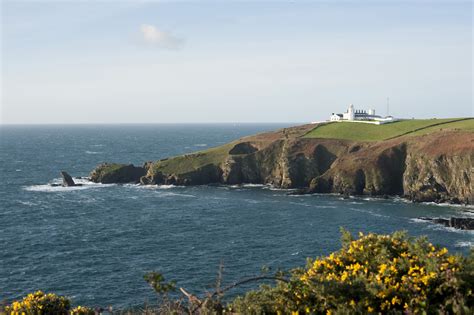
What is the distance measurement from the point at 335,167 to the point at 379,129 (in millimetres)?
40344

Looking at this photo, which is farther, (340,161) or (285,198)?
(340,161)

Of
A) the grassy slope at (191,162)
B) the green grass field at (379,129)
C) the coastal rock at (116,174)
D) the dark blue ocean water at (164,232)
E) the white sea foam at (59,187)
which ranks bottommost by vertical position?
the dark blue ocean water at (164,232)

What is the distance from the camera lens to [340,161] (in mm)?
115188

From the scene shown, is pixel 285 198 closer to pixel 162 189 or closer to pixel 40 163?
pixel 162 189

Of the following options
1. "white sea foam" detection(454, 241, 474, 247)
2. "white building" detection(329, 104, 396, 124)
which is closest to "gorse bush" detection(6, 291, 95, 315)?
"white sea foam" detection(454, 241, 474, 247)

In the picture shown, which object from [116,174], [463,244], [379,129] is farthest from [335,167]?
[116,174]

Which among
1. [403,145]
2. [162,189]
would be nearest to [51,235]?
[162,189]

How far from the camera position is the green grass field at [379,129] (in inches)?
5231

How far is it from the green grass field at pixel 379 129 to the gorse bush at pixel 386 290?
120m

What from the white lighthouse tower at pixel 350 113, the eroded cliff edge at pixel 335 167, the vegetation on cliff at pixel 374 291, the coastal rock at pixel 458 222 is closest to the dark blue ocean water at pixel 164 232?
the coastal rock at pixel 458 222

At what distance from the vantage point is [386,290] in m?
14.1

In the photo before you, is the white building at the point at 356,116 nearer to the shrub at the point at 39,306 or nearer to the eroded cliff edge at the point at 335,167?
the eroded cliff edge at the point at 335,167

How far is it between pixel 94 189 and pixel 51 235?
45.0m

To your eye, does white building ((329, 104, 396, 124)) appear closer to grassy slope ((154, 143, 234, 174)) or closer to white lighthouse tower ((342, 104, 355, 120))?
white lighthouse tower ((342, 104, 355, 120))
